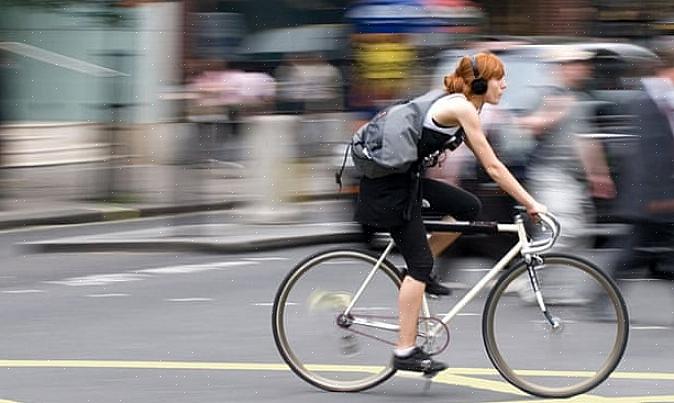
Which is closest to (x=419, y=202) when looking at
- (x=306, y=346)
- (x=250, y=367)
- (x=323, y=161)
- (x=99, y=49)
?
(x=306, y=346)

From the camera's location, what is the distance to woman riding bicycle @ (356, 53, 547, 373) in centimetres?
771

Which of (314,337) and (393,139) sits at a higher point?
(393,139)

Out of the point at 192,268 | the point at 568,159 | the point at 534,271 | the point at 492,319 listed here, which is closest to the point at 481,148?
the point at 534,271

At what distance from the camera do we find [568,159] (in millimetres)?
11508

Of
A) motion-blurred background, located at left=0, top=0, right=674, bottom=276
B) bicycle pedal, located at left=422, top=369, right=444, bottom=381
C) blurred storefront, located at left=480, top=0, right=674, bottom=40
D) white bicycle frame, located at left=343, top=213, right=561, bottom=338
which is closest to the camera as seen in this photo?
white bicycle frame, located at left=343, top=213, right=561, bottom=338

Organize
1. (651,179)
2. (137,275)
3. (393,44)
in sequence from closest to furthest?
(651,179) < (137,275) < (393,44)

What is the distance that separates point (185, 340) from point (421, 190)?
2.35m

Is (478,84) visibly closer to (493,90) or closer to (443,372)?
(493,90)

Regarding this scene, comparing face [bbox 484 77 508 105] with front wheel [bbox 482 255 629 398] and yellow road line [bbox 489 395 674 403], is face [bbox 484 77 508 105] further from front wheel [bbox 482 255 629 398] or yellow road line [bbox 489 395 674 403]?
yellow road line [bbox 489 395 674 403]

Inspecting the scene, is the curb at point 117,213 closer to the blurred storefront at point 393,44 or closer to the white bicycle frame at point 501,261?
the blurred storefront at point 393,44

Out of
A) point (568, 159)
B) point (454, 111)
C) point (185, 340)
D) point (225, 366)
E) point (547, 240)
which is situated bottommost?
point (185, 340)

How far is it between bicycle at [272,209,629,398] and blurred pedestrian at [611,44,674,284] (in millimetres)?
2257

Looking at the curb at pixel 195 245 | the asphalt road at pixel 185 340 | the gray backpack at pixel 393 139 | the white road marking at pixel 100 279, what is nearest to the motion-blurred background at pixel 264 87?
the curb at pixel 195 245

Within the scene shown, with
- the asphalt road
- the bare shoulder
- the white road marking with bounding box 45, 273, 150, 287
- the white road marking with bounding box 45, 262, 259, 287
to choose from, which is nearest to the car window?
the asphalt road
